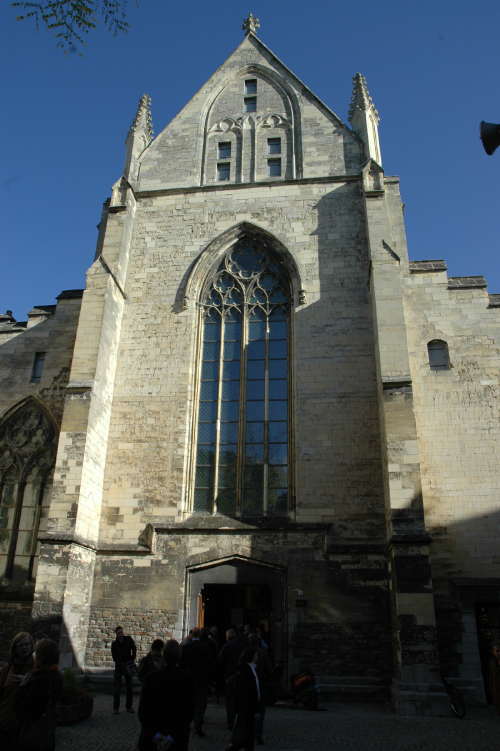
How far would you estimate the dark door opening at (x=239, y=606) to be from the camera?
13992 millimetres

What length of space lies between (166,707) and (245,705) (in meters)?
1.99

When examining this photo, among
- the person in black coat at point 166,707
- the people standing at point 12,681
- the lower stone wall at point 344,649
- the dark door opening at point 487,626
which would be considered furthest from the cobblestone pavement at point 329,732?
the people standing at point 12,681

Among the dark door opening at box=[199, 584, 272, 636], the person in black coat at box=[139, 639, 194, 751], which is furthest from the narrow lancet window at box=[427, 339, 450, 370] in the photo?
the person in black coat at box=[139, 639, 194, 751]

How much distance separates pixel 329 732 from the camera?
8117mm

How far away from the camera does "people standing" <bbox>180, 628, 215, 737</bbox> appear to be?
24.5ft

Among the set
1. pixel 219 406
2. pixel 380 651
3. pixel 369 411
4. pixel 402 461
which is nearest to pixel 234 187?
pixel 219 406

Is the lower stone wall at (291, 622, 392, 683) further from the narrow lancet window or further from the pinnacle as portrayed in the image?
the pinnacle

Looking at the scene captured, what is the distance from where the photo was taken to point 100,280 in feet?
48.3

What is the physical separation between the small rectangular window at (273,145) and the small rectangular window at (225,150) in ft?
3.85

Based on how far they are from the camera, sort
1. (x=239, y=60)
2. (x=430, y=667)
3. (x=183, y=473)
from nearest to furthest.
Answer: (x=430, y=667) → (x=183, y=473) → (x=239, y=60)

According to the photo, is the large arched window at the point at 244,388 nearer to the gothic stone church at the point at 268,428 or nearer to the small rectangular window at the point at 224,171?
the gothic stone church at the point at 268,428

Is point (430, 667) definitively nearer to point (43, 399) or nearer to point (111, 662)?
point (111, 662)

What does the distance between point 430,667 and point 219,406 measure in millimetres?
6940

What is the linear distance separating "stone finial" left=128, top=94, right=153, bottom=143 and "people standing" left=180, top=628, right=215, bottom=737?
15234 mm
